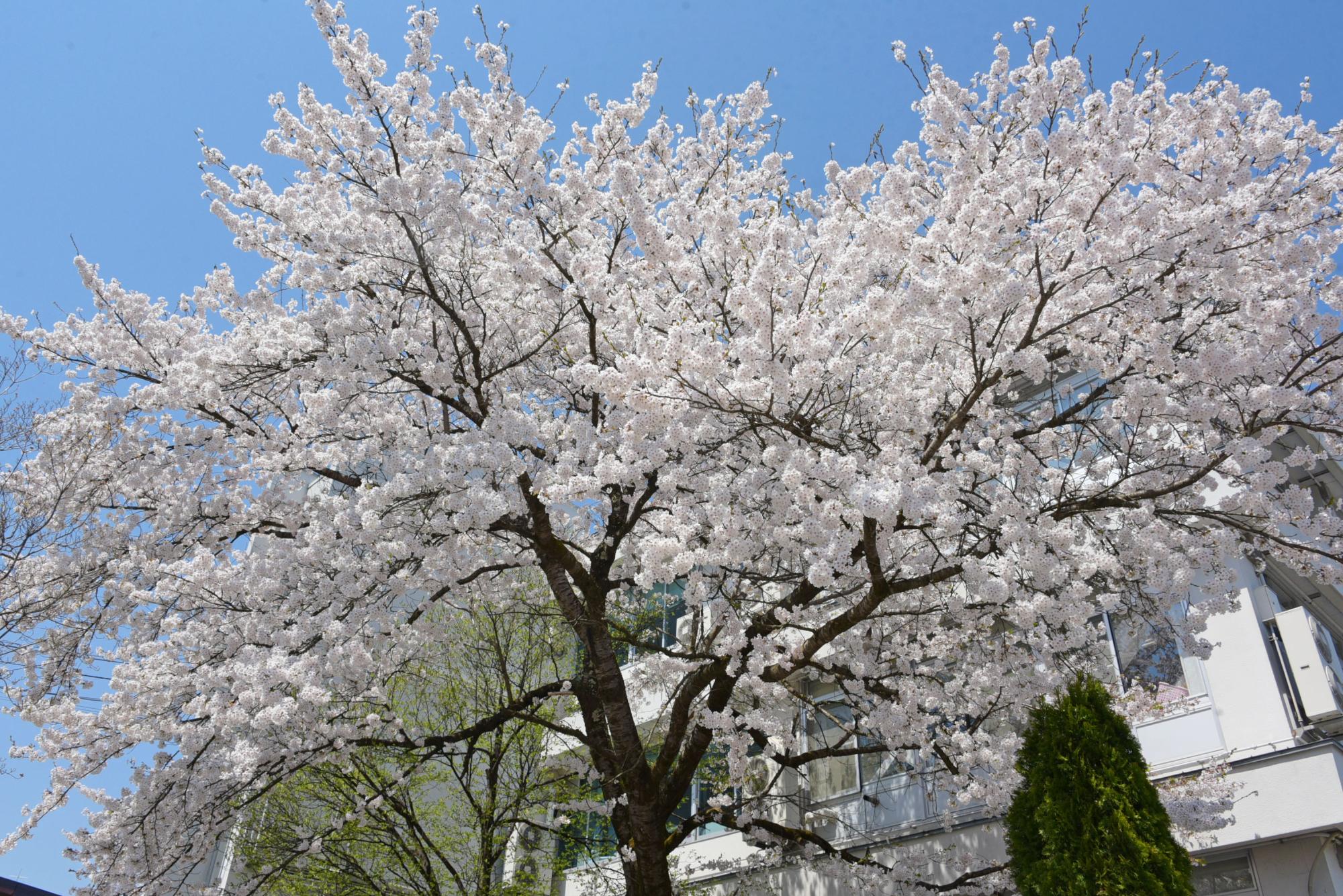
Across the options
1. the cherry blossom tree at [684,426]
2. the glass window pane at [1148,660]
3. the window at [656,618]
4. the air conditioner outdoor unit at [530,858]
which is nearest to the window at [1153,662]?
the glass window pane at [1148,660]

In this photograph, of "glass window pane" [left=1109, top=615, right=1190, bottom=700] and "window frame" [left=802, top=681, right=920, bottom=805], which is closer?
"glass window pane" [left=1109, top=615, right=1190, bottom=700]

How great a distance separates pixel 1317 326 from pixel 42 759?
11293 millimetres

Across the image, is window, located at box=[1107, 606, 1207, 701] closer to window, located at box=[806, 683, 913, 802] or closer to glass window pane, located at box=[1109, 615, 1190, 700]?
glass window pane, located at box=[1109, 615, 1190, 700]

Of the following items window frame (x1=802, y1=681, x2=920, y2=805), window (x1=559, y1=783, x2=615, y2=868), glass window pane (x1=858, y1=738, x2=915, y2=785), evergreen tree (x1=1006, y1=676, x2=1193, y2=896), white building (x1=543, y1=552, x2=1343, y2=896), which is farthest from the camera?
window (x1=559, y1=783, x2=615, y2=868)

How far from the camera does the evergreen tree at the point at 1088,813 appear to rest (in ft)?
18.7

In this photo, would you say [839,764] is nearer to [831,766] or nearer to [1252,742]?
[831,766]

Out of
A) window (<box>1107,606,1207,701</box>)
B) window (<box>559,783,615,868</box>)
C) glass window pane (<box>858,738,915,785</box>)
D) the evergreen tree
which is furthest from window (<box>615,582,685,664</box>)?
the evergreen tree

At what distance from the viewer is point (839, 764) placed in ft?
43.0

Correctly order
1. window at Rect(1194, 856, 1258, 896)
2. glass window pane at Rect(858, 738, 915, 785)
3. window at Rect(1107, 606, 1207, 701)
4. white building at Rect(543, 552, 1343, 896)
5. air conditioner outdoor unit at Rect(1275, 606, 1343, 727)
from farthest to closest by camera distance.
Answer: glass window pane at Rect(858, 738, 915, 785) < window at Rect(1107, 606, 1207, 701) < window at Rect(1194, 856, 1258, 896) < air conditioner outdoor unit at Rect(1275, 606, 1343, 727) < white building at Rect(543, 552, 1343, 896)

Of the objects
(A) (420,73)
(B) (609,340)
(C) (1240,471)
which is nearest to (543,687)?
(B) (609,340)

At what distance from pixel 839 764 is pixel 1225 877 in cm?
502

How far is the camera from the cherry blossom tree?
21.2ft

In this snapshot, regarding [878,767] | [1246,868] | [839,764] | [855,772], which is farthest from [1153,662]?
[839,764]

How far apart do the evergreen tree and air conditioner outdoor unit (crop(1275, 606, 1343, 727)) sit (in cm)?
355
